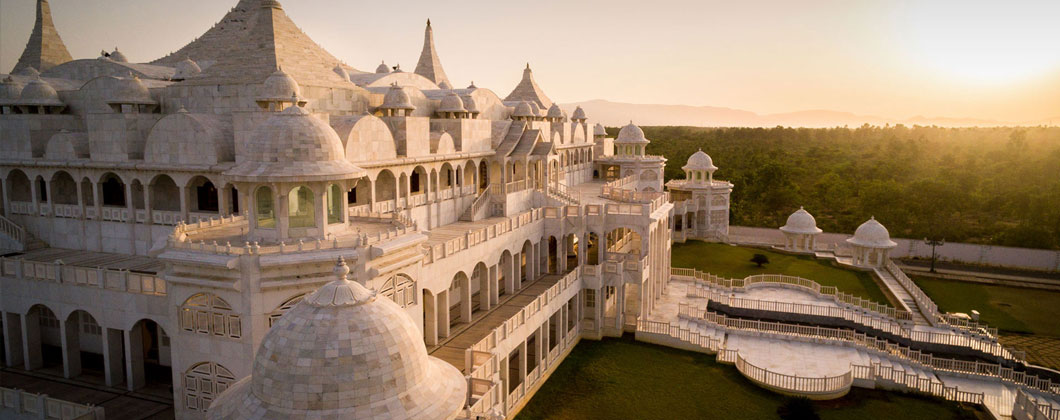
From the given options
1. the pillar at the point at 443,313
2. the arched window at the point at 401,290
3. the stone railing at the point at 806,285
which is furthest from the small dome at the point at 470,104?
the arched window at the point at 401,290

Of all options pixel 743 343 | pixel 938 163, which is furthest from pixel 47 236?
pixel 938 163

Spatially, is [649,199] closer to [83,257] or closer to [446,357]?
[446,357]

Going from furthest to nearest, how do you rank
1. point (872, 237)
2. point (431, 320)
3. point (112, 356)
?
1. point (872, 237)
2. point (431, 320)
3. point (112, 356)

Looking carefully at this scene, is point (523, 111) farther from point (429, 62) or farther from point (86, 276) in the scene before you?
point (86, 276)

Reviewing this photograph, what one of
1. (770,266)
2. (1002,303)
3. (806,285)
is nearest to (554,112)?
(770,266)

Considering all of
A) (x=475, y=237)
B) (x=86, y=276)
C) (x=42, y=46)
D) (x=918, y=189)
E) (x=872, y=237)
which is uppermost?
(x=42, y=46)

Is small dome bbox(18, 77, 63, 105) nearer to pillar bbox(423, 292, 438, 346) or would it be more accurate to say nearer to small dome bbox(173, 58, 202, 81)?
small dome bbox(173, 58, 202, 81)

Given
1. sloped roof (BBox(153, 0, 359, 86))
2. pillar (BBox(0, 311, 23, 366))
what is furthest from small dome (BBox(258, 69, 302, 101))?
pillar (BBox(0, 311, 23, 366))
